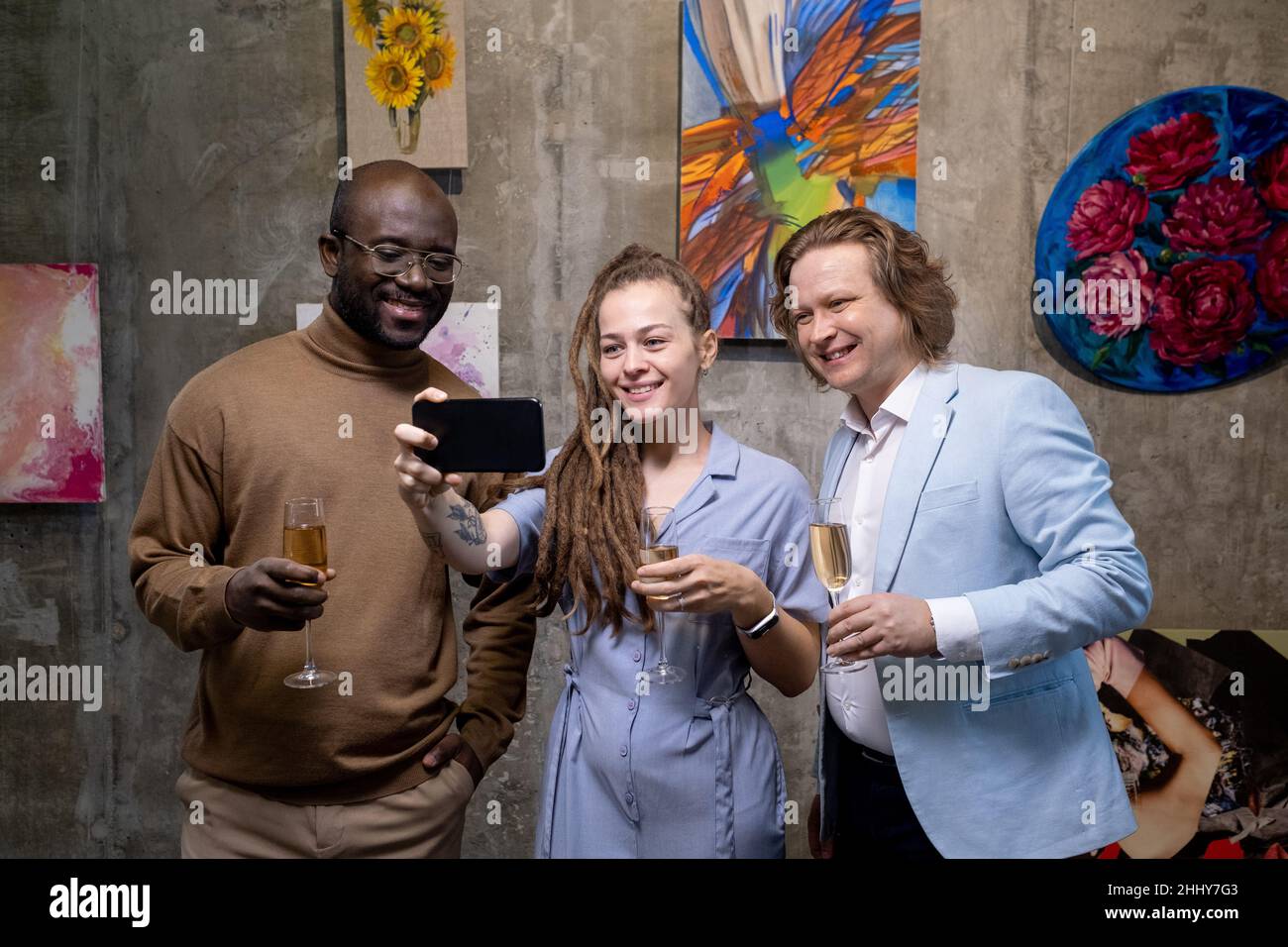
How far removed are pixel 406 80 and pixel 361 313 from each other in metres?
1.29

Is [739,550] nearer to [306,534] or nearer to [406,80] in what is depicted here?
[306,534]

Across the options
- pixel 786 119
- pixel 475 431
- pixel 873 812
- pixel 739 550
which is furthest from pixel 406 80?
pixel 873 812

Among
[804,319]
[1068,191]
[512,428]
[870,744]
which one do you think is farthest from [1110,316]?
[512,428]

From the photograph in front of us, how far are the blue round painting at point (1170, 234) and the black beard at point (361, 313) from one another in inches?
81.8

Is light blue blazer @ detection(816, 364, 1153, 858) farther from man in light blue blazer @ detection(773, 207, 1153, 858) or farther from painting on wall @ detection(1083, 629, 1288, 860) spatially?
painting on wall @ detection(1083, 629, 1288, 860)

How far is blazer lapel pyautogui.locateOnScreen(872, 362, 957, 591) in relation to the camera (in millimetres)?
1704

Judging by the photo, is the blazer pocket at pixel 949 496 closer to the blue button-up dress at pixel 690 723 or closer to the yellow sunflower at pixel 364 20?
the blue button-up dress at pixel 690 723

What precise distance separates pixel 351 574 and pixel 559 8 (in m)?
1.96

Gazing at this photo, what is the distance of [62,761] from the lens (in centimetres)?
307

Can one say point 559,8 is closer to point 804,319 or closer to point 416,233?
point 416,233

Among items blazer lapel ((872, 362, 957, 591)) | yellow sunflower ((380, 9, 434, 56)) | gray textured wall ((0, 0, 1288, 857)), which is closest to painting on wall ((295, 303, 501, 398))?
gray textured wall ((0, 0, 1288, 857))

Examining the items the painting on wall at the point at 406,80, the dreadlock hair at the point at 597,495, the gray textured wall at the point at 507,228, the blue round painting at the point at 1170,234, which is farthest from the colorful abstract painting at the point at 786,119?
the dreadlock hair at the point at 597,495

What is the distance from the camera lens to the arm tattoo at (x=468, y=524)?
1672 millimetres

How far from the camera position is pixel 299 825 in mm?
1866
